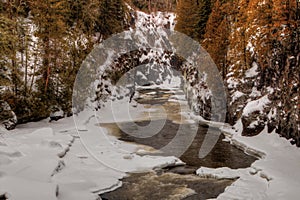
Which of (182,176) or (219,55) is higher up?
(219,55)

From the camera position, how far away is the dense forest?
16.6 metres

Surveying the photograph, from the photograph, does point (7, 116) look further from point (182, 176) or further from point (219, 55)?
point (219, 55)

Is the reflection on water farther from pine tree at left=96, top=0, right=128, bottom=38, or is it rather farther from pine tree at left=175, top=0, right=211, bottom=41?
pine tree at left=96, top=0, right=128, bottom=38

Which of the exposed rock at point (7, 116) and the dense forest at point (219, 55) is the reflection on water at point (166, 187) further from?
the exposed rock at point (7, 116)

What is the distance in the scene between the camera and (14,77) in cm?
2003

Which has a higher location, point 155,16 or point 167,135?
point 155,16

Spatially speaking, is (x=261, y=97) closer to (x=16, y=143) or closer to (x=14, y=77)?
(x=16, y=143)

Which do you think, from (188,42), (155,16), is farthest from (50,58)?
(155,16)

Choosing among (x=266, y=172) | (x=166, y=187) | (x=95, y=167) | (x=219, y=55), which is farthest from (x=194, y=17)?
(x=166, y=187)

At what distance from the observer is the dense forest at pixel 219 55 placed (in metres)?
16.6

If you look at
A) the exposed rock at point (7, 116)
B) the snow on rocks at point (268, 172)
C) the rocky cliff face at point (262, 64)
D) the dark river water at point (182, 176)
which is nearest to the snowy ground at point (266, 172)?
the snow on rocks at point (268, 172)

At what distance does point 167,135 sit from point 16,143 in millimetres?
10323

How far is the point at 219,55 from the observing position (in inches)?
1077

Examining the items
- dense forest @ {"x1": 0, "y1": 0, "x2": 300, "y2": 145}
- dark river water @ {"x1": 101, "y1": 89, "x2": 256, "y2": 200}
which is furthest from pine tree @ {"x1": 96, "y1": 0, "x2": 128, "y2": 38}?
dark river water @ {"x1": 101, "y1": 89, "x2": 256, "y2": 200}
